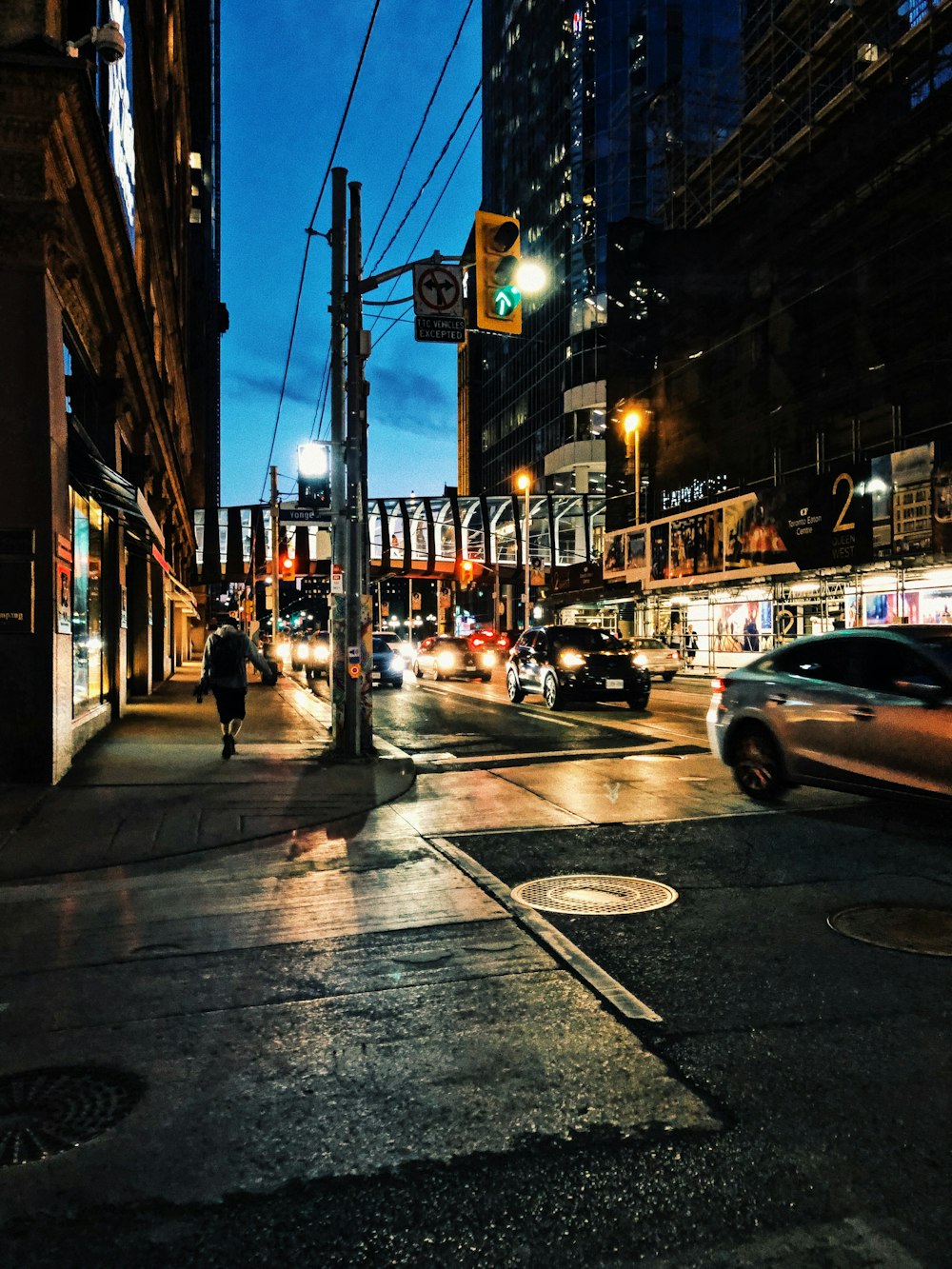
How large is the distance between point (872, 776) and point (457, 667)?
26764mm

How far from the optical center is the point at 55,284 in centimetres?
1099

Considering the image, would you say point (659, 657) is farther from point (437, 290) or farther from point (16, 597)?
point (16, 597)

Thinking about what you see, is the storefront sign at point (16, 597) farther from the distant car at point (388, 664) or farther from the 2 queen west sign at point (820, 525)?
the 2 queen west sign at point (820, 525)

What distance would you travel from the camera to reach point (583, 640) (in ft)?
68.5

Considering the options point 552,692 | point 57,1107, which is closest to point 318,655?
point 552,692

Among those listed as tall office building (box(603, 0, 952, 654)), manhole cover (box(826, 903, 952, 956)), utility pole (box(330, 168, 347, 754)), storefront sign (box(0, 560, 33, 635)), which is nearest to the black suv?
utility pole (box(330, 168, 347, 754))

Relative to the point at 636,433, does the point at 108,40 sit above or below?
below

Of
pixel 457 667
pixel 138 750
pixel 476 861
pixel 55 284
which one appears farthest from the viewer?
pixel 457 667

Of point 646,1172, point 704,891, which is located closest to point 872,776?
point 704,891

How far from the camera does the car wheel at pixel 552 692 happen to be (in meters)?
20.4

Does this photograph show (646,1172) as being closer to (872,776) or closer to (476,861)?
(476,861)

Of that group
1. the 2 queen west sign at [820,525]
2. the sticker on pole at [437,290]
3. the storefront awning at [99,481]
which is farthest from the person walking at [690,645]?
the sticker on pole at [437,290]

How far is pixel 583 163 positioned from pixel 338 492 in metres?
79.1

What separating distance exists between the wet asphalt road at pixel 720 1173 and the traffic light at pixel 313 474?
29.0 meters
